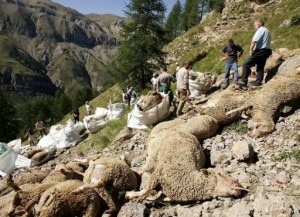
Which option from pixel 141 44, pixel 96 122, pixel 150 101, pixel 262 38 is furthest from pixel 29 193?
pixel 141 44

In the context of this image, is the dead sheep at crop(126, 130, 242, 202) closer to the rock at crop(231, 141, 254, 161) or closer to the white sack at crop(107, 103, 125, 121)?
the rock at crop(231, 141, 254, 161)

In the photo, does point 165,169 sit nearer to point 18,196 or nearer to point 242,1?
point 18,196

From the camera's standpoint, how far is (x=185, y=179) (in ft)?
21.9

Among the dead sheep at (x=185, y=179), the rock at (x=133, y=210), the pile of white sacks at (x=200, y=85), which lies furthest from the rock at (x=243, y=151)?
the pile of white sacks at (x=200, y=85)

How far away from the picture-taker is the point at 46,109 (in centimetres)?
8950

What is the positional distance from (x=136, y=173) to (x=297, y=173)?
130 inches

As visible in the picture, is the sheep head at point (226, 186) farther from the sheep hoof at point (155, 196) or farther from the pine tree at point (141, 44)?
the pine tree at point (141, 44)

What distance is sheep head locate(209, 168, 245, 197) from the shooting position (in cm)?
624

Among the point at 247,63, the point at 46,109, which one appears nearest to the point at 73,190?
the point at 247,63

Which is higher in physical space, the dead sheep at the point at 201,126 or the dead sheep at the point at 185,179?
the dead sheep at the point at 201,126

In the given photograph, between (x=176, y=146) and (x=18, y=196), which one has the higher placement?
(x=176, y=146)

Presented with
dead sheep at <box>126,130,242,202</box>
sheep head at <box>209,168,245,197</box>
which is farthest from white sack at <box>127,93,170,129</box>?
sheep head at <box>209,168,245,197</box>

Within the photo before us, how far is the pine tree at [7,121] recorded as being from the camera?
5433cm

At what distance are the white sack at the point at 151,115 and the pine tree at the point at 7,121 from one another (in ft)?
152
